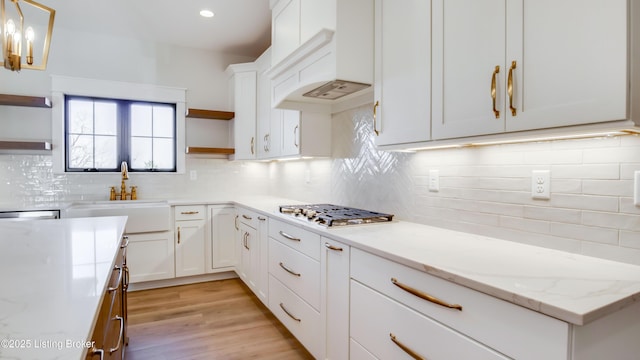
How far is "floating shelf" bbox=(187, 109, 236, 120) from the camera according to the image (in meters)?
3.90

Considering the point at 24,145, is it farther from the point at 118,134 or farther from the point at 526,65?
the point at 526,65

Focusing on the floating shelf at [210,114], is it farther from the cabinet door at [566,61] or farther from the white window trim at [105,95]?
the cabinet door at [566,61]

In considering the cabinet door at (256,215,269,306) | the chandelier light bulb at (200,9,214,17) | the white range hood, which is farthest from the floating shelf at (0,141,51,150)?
the white range hood

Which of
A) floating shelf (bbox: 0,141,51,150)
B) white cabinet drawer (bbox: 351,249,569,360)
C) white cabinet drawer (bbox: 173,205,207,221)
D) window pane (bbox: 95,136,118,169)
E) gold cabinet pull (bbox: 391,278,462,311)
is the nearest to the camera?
white cabinet drawer (bbox: 351,249,569,360)

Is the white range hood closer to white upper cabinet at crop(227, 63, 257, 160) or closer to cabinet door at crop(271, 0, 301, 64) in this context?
cabinet door at crop(271, 0, 301, 64)

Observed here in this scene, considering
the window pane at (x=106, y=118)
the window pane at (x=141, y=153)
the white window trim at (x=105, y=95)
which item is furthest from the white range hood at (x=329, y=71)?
the window pane at (x=106, y=118)

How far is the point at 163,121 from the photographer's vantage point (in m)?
4.04

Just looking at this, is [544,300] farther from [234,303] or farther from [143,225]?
[143,225]

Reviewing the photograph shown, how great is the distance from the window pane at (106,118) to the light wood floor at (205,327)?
1764 millimetres

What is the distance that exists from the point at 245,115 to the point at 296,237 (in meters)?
2.17

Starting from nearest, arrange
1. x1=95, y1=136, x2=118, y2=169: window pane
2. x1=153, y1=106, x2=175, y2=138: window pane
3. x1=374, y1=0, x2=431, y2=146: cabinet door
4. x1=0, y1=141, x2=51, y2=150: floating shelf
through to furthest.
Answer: x1=374, y1=0, x2=431, y2=146: cabinet door → x1=0, y1=141, x2=51, y2=150: floating shelf → x1=95, y1=136, x2=118, y2=169: window pane → x1=153, y1=106, x2=175, y2=138: window pane

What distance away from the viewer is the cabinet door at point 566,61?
3.20 feet

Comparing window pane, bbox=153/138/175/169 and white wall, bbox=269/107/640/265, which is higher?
window pane, bbox=153/138/175/169

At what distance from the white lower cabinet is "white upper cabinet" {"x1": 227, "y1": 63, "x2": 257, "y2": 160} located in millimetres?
798
